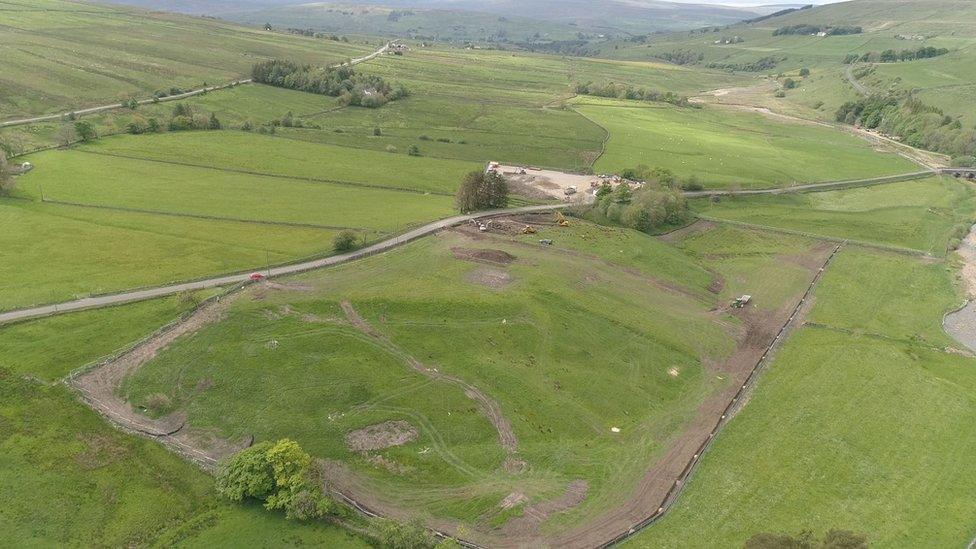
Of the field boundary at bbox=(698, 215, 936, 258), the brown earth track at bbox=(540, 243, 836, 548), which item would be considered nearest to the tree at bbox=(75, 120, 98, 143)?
the brown earth track at bbox=(540, 243, 836, 548)

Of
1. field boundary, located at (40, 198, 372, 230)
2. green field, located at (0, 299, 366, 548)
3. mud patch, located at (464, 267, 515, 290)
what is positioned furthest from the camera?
field boundary, located at (40, 198, 372, 230)

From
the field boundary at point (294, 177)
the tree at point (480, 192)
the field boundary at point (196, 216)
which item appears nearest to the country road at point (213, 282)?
the tree at point (480, 192)

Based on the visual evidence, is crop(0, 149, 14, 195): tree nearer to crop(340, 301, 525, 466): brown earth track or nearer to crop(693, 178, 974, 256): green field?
crop(340, 301, 525, 466): brown earth track

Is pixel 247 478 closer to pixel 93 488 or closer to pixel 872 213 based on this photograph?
pixel 93 488

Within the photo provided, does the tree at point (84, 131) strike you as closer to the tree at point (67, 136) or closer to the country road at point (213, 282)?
the tree at point (67, 136)

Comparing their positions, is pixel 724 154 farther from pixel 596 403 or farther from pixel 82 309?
pixel 82 309

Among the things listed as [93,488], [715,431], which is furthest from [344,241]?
[715,431]

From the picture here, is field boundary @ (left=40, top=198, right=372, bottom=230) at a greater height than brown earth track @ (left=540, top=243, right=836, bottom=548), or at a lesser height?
greater
